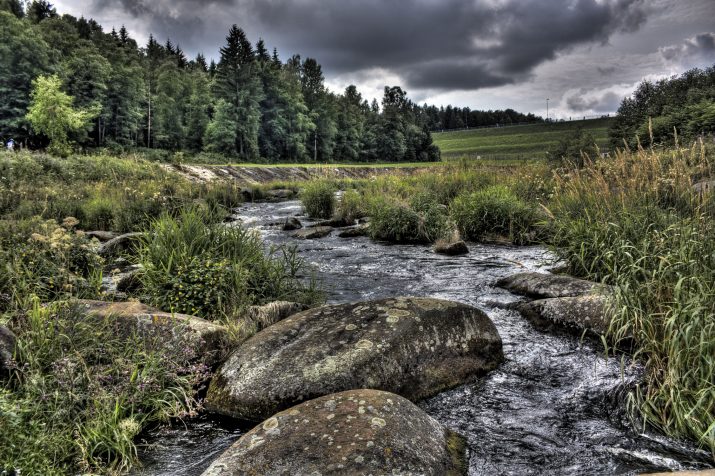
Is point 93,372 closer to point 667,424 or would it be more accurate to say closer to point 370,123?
point 667,424

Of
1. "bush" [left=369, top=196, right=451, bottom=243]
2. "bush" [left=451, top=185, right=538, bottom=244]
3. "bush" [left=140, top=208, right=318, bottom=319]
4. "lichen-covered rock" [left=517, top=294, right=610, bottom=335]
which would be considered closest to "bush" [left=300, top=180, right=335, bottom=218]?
"bush" [left=369, top=196, right=451, bottom=243]

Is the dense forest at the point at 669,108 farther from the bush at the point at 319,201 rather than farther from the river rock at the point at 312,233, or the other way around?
the river rock at the point at 312,233

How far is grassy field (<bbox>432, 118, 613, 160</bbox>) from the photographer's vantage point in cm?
8781

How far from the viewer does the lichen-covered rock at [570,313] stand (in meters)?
5.44

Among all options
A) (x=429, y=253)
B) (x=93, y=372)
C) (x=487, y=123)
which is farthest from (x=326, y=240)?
(x=487, y=123)

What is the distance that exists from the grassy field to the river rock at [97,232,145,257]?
255 ft

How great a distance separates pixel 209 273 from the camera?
19.2 feet

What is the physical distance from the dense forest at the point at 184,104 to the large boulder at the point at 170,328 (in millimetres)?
33405

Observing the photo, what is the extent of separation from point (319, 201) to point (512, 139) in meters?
92.7

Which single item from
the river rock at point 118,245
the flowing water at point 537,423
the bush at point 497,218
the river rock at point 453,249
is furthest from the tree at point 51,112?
the flowing water at point 537,423

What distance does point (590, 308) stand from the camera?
5.59 meters

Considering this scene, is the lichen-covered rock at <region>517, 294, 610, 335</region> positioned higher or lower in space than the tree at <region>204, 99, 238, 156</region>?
lower

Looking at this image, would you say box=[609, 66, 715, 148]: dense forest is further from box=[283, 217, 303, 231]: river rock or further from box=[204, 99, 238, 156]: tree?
box=[204, 99, 238, 156]: tree

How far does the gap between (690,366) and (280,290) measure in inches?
200
